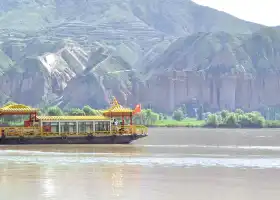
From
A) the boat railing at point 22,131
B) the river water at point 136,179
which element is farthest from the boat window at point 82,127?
the river water at point 136,179

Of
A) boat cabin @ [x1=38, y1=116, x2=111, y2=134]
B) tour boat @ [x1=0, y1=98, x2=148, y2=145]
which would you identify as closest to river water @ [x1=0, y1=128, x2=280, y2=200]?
tour boat @ [x1=0, y1=98, x2=148, y2=145]

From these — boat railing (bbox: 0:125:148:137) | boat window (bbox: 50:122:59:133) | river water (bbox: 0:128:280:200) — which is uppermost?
boat window (bbox: 50:122:59:133)

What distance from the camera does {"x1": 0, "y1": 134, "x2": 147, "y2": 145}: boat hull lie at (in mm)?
83562

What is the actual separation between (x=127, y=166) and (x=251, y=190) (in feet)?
48.9

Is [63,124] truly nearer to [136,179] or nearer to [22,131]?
[22,131]

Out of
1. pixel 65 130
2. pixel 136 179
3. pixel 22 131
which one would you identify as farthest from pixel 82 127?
pixel 136 179

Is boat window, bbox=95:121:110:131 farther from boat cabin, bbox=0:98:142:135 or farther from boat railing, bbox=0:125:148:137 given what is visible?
boat railing, bbox=0:125:148:137

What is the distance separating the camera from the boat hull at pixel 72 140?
83.6 meters

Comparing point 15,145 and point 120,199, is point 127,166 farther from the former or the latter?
point 15,145

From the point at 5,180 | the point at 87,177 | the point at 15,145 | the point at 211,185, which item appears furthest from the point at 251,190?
the point at 15,145

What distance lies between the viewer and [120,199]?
3206cm

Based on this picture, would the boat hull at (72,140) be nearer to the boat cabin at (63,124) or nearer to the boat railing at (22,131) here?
the boat cabin at (63,124)

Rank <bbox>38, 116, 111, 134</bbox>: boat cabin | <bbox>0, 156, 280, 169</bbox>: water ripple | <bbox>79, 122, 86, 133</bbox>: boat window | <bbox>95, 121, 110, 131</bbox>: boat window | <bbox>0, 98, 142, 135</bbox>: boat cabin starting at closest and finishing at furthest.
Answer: <bbox>0, 156, 280, 169</bbox>: water ripple → <bbox>0, 98, 142, 135</bbox>: boat cabin → <bbox>38, 116, 111, 134</bbox>: boat cabin → <bbox>79, 122, 86, 133</bbox>: boat window → <bbox>95, 121, 110, 131</bbox>: boat window

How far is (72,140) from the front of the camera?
87188 mm
